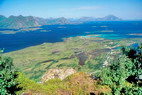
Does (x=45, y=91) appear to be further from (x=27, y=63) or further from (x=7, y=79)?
(x=27, y=63)

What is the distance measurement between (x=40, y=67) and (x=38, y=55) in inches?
1123

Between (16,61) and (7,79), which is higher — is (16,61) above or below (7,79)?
below

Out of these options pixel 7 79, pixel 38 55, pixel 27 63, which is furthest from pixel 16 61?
pixel 7 79

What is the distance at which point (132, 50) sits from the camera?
37.9m

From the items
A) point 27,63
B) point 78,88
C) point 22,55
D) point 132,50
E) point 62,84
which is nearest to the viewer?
point 78,88

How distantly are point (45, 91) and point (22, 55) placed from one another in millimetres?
90396

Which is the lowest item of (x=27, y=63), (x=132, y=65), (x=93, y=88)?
(x=27, y=63)

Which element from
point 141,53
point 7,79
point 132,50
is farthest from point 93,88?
point 132,50

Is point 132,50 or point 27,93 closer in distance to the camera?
point 27,93

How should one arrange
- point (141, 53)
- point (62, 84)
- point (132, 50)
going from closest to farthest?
point (62, 84) → point (141, 53) → point (132, 50)

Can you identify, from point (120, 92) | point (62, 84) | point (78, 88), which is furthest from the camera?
point (62, 84)

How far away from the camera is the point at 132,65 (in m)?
28.9

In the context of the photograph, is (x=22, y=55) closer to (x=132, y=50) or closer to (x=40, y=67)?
(x=40, y=67)

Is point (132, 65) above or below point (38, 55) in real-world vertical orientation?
above
